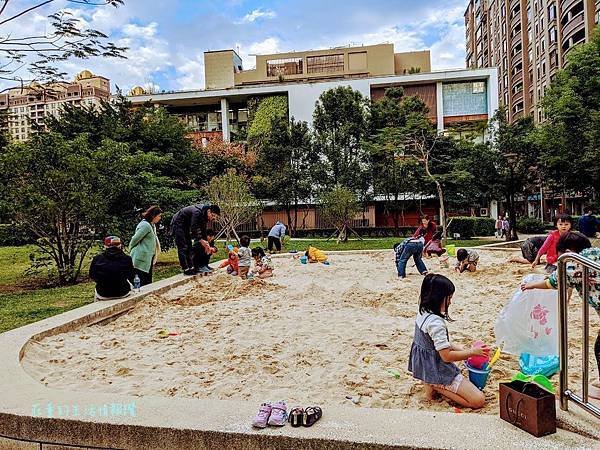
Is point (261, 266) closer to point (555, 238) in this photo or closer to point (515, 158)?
point (555, 238)

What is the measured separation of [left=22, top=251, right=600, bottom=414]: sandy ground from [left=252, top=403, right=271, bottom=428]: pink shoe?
741 mm

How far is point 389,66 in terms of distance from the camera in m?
47.8

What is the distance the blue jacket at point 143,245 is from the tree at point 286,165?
2390 centimetres

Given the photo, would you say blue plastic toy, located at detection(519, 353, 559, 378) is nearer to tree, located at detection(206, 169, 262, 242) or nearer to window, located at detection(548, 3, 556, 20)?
tree, located at detection(206, 169, 262, 242)

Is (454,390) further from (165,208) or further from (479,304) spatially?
(165,208)

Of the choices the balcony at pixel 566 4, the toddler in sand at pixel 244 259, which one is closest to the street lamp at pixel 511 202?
the toddler in sand at pixel 244 259

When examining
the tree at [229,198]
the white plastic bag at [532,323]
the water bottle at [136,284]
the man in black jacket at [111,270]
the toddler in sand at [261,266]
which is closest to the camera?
the white plastic bag at [532,323]

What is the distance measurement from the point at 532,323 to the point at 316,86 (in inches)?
1449

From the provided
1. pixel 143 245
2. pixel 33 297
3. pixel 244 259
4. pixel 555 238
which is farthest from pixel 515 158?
pixel 33 297

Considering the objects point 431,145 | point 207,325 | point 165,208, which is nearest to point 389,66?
point 431,145

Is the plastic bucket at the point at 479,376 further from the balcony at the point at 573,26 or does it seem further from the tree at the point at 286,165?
the balcony at the point at 573,26

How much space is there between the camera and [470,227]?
27797mm

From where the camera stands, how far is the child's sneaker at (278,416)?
116 inches

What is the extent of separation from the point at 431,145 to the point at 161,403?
1136 inches
